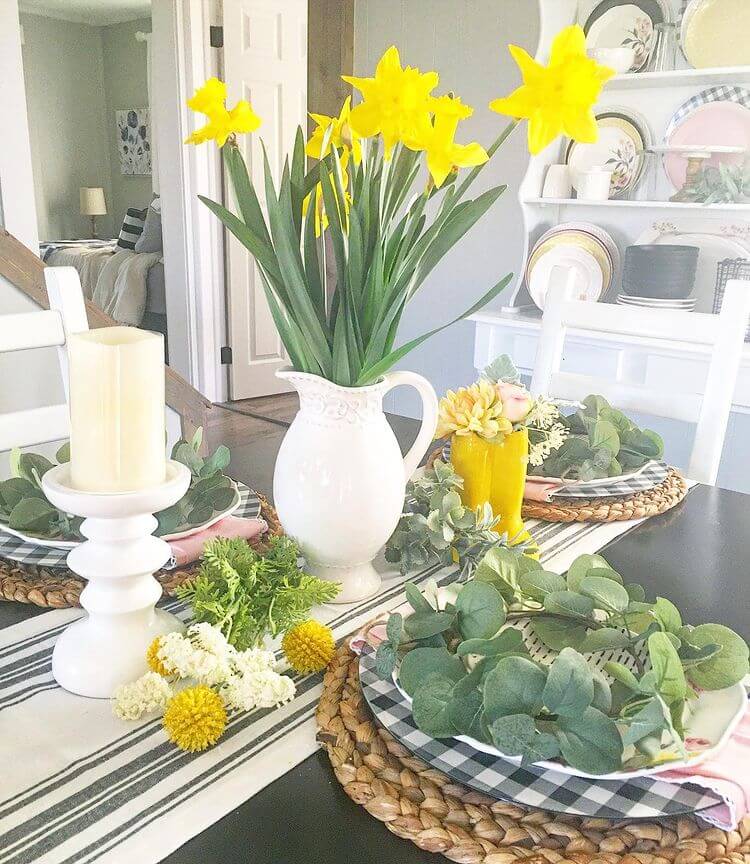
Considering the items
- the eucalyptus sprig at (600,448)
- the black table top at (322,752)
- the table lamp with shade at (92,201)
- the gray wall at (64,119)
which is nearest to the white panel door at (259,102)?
the eucalyptus sprig at (600,448)

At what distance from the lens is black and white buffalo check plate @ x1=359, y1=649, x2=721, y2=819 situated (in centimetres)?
51

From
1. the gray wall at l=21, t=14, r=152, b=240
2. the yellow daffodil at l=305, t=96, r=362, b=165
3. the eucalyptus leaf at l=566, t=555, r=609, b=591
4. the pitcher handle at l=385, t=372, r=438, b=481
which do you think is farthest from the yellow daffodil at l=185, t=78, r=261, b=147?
the gray wall at l=21, t=14, r=152, b=240

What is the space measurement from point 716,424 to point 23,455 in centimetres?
110

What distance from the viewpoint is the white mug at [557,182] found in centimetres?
282

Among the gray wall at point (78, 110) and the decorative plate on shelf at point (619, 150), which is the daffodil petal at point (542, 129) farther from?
the gray wall at point (78, 110)

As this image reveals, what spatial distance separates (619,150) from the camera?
274 centimetres

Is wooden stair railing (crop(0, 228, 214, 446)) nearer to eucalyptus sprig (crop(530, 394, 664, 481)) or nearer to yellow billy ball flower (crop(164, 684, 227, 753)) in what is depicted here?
eucalyptus sprig (crop(530, 394, 664, 481))

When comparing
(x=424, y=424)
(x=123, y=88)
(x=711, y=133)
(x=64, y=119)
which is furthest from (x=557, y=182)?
(x=64, y=119)

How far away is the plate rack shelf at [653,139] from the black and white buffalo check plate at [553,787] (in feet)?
7.50

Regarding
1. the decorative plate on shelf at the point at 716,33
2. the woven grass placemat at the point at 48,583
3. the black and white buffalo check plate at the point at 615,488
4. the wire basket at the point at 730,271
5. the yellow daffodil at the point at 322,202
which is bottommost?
the woven grass placemat at the point at 48,583

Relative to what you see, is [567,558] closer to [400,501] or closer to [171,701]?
[400,501]

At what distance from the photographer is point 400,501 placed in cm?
83

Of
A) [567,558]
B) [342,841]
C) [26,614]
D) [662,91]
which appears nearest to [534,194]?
[662,91]

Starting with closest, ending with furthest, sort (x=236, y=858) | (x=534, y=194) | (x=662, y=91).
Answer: (x=236, y=858) < (x=662, y=91) < (x=534, y=194)
